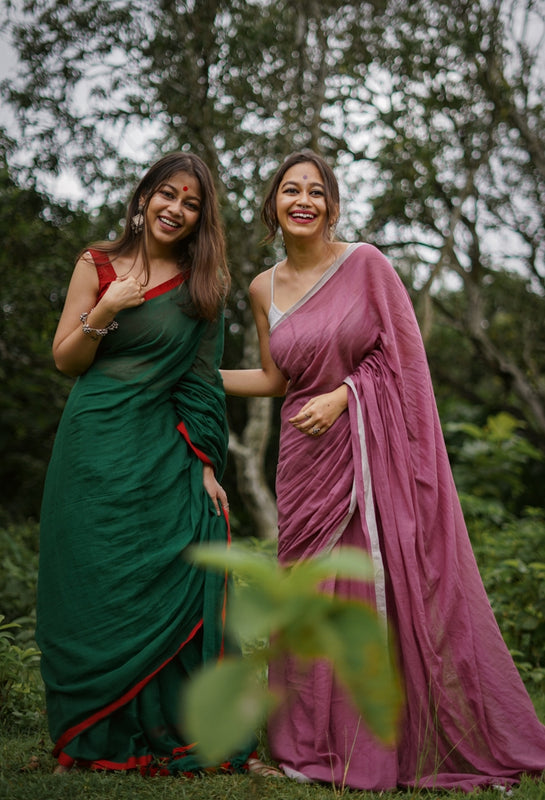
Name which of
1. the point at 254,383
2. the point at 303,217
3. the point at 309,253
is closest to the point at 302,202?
the point at 303,217

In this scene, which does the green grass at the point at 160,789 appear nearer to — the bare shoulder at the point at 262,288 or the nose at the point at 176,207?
the bare shoulder at the point at 262,288

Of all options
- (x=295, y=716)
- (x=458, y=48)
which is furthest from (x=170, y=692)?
(x=458, y=48)

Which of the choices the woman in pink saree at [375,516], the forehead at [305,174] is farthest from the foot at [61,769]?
the forehead at [305,174]

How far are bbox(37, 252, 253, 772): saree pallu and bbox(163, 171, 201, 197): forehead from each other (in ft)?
1.08

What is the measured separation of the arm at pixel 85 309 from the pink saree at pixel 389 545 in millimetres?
590

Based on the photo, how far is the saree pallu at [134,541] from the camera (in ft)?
8.14

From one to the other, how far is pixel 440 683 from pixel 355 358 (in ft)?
3.69

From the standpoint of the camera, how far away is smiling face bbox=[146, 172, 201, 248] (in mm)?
2750

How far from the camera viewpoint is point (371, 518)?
2.56 meters

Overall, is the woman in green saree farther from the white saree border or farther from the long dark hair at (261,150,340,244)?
the white saree border

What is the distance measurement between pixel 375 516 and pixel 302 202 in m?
1.16

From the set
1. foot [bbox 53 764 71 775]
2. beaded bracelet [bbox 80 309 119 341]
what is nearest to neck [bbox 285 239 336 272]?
beaded bracelet [bbox 80 309 119 341]

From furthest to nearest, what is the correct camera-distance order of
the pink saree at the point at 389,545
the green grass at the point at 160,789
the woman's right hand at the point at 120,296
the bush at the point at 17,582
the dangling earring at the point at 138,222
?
the bush at the point at 17,582, the dangling earring at the point at 138,222, the woman's right hand at the point at 120,296, the pink saree at the point at 389,545, the green grass at the point at 160,789

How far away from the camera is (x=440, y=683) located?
2471 millimetres
